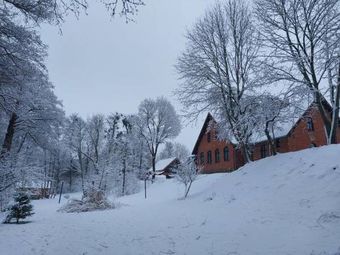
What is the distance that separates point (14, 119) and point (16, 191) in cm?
574

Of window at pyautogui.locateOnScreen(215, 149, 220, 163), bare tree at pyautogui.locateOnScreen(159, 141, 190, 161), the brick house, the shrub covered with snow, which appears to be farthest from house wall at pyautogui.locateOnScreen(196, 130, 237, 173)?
bare tree at pyautogui.locateOnScreen(159, 141, 190, 161)

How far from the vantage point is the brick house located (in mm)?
28580

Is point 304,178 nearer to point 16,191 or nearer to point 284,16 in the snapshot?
point 284,16

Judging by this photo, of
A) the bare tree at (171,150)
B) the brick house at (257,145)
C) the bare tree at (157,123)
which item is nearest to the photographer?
the brick house at (257,145)

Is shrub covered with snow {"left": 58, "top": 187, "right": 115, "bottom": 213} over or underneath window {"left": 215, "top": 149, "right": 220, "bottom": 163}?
underneath

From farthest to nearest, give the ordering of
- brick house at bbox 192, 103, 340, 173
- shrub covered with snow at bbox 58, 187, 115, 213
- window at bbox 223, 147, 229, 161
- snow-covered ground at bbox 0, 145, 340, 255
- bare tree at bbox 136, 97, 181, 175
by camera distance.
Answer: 1. bare tree at bbox 136, 97, 181, 175
2. window at bbox 223, 147, 229, 161
3. brick house at bbox 192, 103, 340, 173
4. shrub covered with snow at bbox 58, 187, 115, 213
5. snow-covered ground at bbox 0, 145, 340, 255

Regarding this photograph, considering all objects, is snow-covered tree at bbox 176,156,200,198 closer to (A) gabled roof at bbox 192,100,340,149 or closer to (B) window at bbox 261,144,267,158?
(A) gabled roof at bbox 192,100,340,149

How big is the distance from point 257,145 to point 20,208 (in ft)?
79.1

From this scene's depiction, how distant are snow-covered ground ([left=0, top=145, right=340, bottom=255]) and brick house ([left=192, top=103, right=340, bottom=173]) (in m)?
10.6

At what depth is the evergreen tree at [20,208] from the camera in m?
13.7

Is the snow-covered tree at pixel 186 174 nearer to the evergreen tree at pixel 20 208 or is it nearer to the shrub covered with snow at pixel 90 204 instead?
the shrub covered with snow at pixel 90 204

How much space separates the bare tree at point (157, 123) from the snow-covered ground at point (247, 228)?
3579 cm

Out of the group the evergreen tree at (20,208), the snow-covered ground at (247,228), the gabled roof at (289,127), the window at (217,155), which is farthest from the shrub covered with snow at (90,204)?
the window at (217,155)

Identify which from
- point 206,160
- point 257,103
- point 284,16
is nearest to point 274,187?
point 257,103
